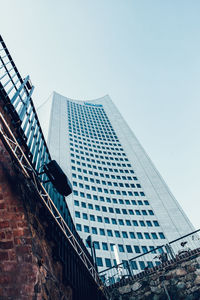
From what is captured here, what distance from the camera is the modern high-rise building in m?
30.5

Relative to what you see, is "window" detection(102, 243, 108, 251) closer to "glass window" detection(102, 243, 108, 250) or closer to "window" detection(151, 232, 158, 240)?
"glass window" detection(102, 243, 108, 250)

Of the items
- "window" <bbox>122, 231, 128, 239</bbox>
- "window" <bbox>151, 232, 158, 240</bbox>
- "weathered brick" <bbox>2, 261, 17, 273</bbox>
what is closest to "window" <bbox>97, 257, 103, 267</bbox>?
"window" <bbox>122, 231, 128, 239</bbox>

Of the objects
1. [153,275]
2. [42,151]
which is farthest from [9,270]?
[153,275]

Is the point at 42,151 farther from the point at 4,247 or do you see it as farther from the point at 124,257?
the point at 124,257

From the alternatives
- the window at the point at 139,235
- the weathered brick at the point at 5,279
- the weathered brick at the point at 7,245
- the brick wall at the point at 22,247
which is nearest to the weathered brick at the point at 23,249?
the brick wall at the point at 22,247

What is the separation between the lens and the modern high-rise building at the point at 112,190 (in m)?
30.5

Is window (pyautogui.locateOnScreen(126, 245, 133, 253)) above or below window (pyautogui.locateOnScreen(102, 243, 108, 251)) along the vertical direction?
below

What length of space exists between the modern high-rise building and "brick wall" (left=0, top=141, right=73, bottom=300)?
976 inches

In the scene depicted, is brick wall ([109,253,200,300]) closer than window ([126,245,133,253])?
Yes

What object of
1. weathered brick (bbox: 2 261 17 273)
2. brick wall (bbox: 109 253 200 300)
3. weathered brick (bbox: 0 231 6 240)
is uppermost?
weathered brick (bbox: 0 231 6 240)

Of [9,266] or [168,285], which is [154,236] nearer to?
[168,285]

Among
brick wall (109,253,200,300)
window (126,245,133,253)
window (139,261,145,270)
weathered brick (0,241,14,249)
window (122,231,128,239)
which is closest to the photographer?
weathered brick (0,241,14,249)

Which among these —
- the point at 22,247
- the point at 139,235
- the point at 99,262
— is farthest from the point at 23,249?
the point at 139,235

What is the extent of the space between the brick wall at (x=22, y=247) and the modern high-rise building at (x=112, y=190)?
81.3 ft
